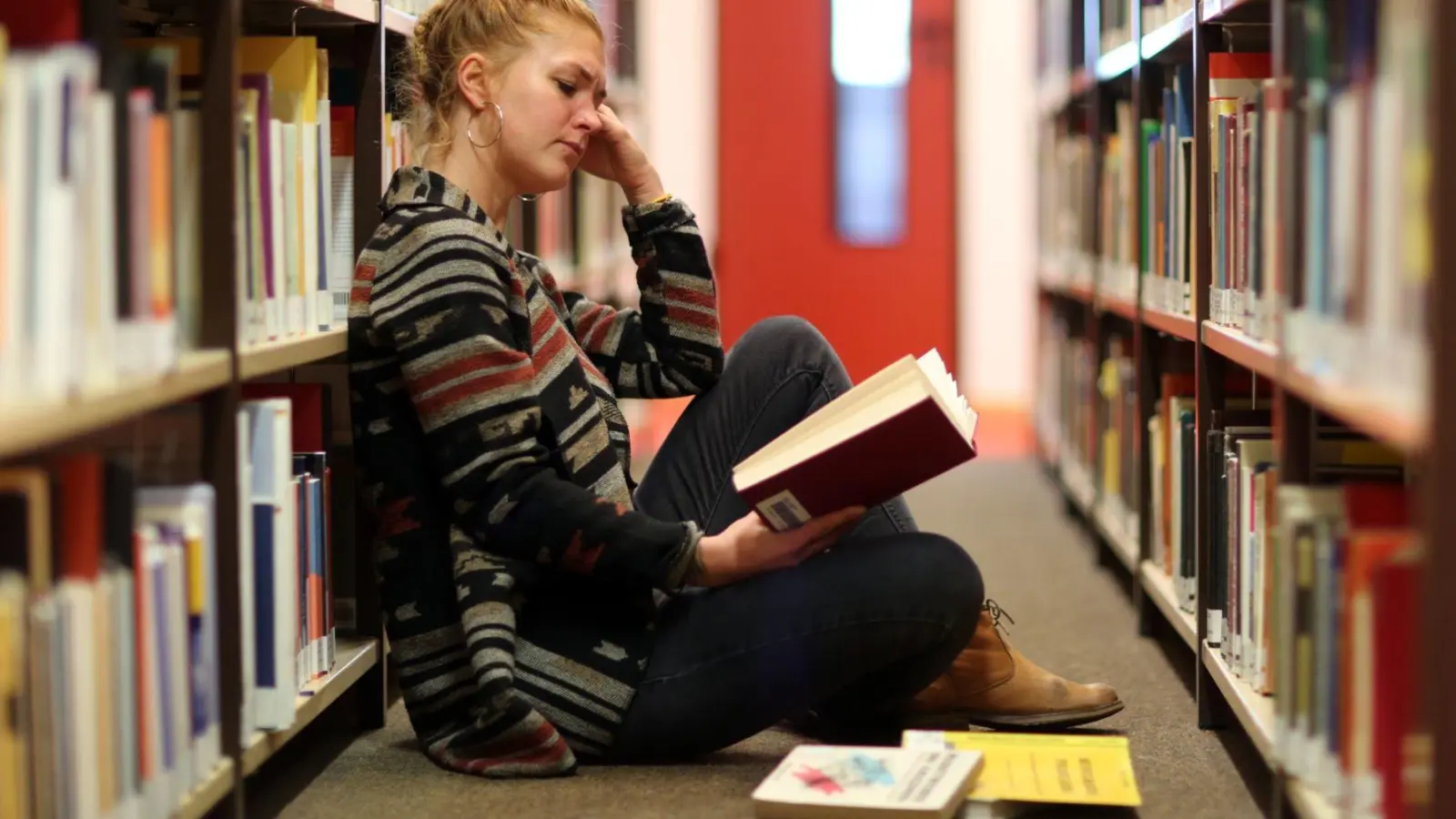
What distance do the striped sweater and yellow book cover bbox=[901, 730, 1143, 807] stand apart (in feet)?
1.12

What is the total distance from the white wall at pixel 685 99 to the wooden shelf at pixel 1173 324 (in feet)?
10.8

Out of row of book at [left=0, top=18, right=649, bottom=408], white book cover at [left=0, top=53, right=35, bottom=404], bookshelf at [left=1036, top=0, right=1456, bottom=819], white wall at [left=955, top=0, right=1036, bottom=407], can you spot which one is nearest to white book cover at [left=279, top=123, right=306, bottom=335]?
row of book at [left=0, top=18, right=649, bottom=408]

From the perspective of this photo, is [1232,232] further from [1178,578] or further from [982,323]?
[982,323]

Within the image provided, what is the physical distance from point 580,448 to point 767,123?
13.4 feet

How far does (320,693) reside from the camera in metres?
1.72

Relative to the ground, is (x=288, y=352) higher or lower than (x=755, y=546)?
higher

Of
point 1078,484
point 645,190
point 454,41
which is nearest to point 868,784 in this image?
point 645,190

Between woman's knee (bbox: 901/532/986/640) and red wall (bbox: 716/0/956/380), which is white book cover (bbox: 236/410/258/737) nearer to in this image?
woman's knee (bbox: 901/532/986/640)

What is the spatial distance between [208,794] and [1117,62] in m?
2.12

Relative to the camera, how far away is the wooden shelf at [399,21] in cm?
199

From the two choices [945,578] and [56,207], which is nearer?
[56,207]

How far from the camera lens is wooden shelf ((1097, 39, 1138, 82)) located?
278 cm

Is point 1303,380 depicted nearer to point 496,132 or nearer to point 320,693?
point 496,132

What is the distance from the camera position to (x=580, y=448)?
5.70ft
